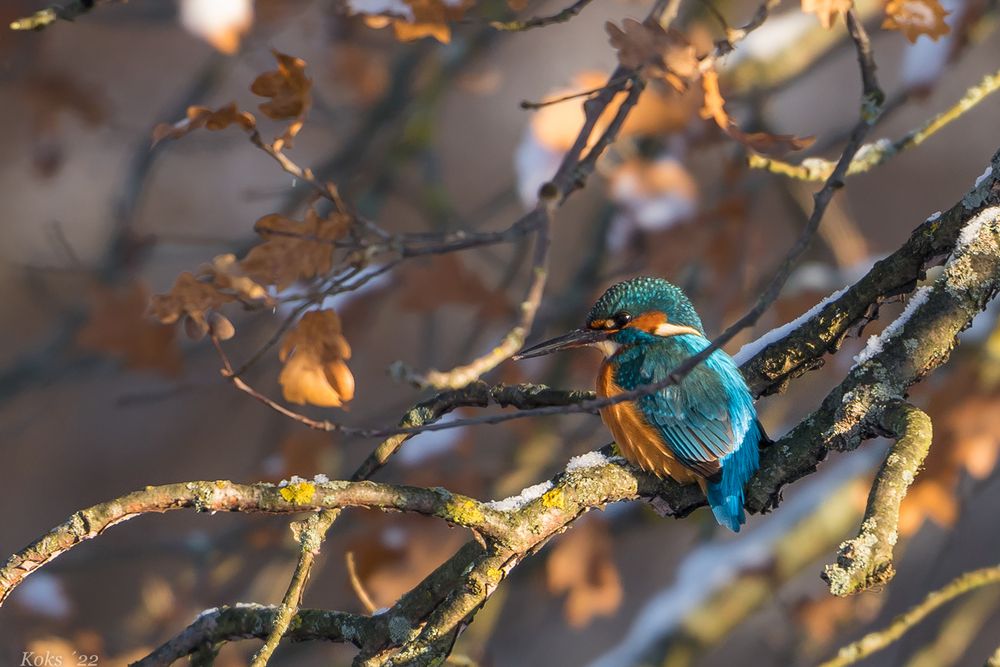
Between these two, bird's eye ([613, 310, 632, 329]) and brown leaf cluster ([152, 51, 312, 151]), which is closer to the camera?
brown leaf cluster ([152, 51, 312, 151])

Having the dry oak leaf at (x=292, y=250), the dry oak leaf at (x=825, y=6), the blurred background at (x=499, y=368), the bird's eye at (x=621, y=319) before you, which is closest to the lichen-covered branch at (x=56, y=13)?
the dry oak leaf at (x=292, y=250)

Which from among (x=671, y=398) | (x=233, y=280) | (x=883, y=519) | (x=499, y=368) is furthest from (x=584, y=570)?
(x=883, y=519)

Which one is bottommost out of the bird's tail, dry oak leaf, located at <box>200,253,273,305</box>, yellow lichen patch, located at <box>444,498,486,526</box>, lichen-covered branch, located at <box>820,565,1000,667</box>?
lichen-covered branch, located at <box>820,565,1000,667</box>

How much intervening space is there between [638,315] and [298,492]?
4.32ft

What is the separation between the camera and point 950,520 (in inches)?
141

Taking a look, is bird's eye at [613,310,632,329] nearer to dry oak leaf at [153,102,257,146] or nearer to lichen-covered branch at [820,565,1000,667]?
lichen-covered branch at [820,565,1000,667]

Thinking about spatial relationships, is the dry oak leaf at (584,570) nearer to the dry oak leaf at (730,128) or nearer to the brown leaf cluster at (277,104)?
the dry oak leaf at (730,128)

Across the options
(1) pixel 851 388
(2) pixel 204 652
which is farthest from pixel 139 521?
(1) pixel 851 388

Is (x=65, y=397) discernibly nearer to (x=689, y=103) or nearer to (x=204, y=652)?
(x=689, y=103)

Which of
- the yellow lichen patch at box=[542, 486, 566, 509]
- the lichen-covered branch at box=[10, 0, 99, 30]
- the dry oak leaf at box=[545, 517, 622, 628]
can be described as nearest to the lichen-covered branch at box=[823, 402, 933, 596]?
the yellow lichen patch at box=[542, 486, 566, 509]

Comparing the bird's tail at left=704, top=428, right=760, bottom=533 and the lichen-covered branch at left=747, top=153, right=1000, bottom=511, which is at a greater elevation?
the lichen-covered branch at left=747, top=153, right=1000, bottom=511

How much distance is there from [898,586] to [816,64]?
12.7ft

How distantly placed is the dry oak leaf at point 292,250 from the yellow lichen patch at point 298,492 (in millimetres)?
574

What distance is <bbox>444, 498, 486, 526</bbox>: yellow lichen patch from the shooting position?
5.79 feet
